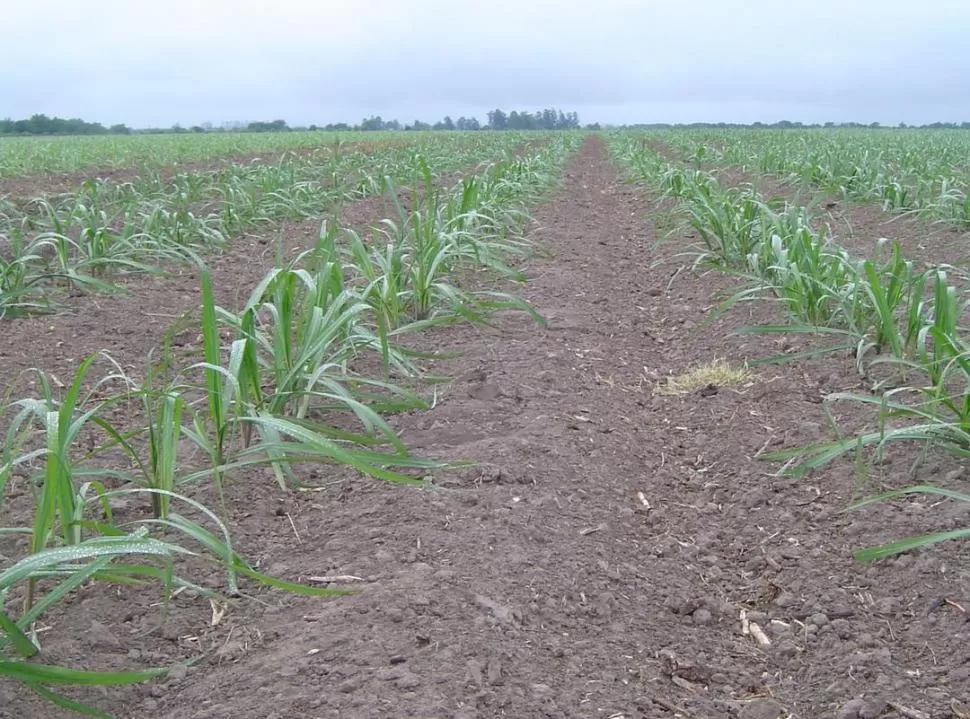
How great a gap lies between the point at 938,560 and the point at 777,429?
0.84 meters

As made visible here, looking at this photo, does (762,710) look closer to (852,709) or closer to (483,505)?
(852,709)

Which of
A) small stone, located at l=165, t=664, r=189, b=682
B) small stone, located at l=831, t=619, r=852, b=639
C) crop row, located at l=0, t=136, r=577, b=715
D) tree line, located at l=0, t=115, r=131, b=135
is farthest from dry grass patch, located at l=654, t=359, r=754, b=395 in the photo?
tree line, located at l=0, t=115, r=131, b=135

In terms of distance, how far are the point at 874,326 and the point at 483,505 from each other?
65.7 inches

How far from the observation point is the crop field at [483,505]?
4.66 feet

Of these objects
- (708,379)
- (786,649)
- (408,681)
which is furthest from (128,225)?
(786,649)

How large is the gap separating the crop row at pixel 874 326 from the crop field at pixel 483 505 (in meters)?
0.02

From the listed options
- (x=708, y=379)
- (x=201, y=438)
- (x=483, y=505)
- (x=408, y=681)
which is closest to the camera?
(x=408, y=681)

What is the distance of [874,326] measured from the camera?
295cm

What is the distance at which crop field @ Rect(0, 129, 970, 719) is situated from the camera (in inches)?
55.9

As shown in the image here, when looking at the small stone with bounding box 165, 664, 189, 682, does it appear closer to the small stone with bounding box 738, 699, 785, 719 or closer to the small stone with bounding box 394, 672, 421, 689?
the small stone with bounding box 394, 672, 421, 689

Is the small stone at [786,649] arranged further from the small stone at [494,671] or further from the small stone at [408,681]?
the small stone at [408,681]

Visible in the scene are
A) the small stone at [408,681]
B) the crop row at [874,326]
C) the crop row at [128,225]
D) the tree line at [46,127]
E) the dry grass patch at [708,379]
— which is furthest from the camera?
the tree line at [46,127]

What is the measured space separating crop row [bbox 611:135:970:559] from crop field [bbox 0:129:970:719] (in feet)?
0.06

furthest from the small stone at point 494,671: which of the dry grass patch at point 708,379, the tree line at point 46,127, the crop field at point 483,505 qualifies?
the tree line at point 46,127
